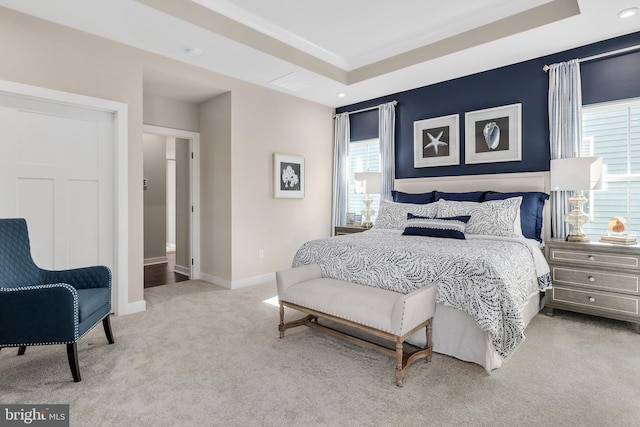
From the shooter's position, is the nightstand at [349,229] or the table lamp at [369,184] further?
the table lamp at [369,184]

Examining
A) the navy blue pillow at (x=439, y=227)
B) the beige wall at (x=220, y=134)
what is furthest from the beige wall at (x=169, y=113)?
the navy blue pillow at (x=439, y=227)

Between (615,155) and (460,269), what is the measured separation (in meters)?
2.58

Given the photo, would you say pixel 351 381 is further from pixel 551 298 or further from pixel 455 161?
pixel 455 161

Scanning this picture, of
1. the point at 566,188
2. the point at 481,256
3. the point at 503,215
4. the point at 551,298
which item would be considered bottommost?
the point at 551,298

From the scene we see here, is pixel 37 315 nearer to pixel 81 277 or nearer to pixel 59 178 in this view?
pixel 81 277

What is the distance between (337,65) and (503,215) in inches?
112

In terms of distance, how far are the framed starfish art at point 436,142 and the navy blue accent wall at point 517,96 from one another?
8 centimetres

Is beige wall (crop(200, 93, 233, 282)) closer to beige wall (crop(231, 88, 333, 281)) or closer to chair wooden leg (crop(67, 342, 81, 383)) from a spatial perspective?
beige wall (crop(231, 88, 333, 281))

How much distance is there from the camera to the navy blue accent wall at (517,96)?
343 cm

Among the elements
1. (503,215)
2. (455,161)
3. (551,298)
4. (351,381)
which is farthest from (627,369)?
(455,161)

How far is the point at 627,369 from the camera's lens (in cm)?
231

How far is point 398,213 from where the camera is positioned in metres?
4.18

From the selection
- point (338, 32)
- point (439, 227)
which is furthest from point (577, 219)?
point (338, 32)

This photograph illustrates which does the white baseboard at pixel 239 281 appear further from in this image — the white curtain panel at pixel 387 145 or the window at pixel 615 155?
the window at pixel 615 155
